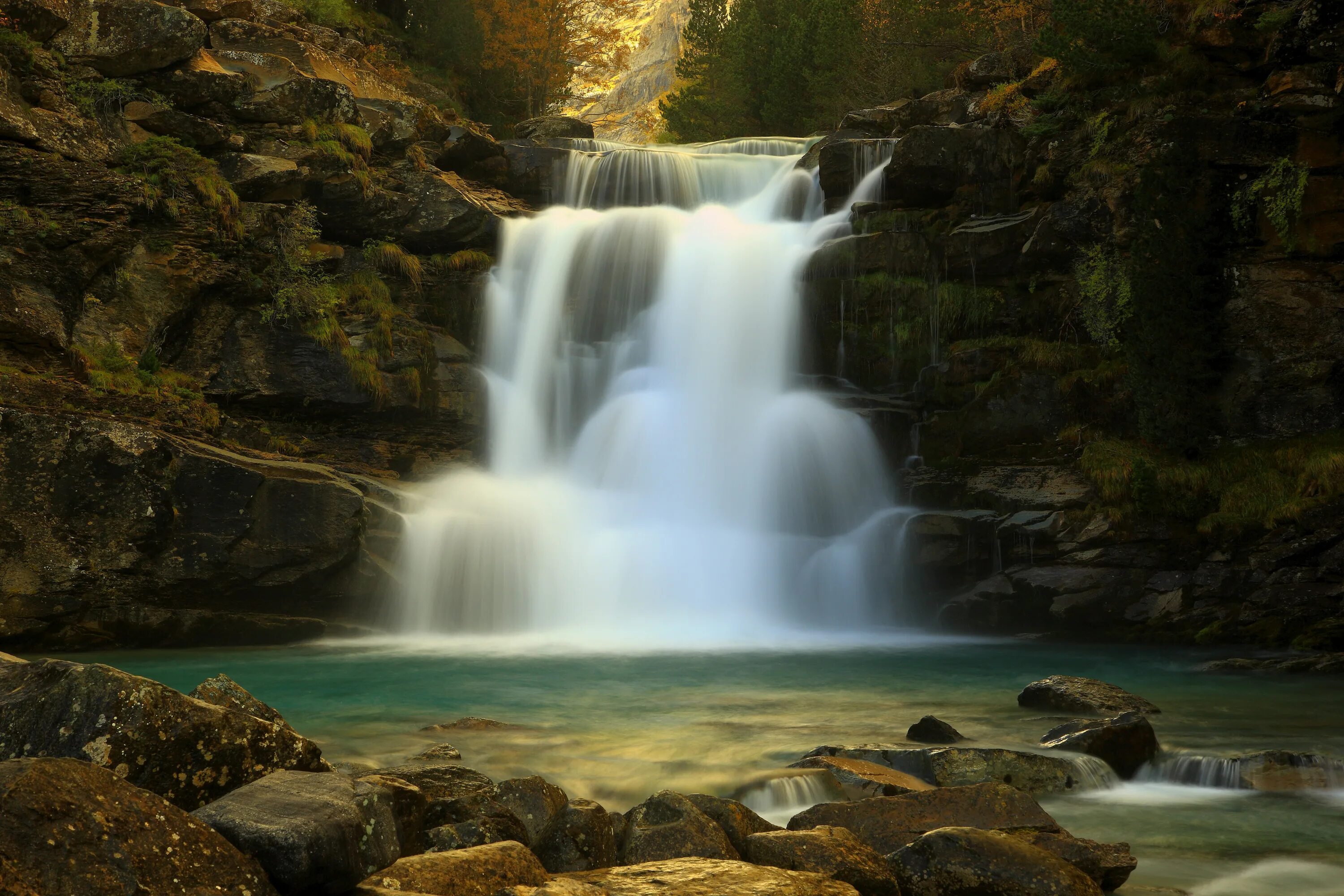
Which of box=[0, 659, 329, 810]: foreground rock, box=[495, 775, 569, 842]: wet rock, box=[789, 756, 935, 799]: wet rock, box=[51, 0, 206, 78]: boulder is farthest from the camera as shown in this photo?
box=[51, 0, 206, 78]: boulder

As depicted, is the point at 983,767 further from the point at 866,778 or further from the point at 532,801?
the point at 532,801

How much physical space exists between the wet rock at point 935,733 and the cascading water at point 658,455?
6484 mm

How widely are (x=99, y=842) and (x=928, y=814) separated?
4.10 m

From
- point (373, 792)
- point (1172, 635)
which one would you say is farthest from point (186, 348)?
point (1172, 635)

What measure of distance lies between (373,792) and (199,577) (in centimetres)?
1033

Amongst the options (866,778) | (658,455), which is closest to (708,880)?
(866,778)

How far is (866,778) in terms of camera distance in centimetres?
631

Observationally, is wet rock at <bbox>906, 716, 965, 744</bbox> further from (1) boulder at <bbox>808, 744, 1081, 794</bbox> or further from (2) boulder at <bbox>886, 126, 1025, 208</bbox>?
(2) boulder at <bbox>886, 126, 1025, 208</bbox>

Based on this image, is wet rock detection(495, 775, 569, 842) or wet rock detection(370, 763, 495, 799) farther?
wet rock detection(370, 763, 495, 799)

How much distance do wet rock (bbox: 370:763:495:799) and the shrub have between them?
1351 centimetres

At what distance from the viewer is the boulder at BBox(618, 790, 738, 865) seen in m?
4.79

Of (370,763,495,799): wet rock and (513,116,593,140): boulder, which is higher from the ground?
(513,116,593,140): boulder

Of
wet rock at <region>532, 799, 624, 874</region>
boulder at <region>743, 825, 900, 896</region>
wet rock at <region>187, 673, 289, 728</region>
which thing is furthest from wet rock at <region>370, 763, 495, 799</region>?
boulder at <region>743, 825, 900, 896</region>

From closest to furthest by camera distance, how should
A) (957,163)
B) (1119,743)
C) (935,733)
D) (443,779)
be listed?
(443,779) → (1119,743) → (935,733) → (957,163)
